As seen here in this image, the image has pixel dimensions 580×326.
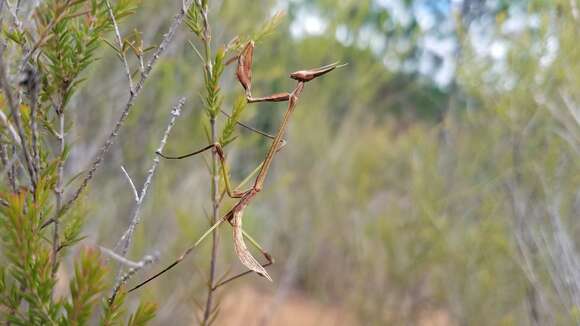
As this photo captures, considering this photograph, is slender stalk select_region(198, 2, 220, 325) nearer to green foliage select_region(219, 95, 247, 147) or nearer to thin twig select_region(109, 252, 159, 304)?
green foliage select_region(219, 95, 247, 147)

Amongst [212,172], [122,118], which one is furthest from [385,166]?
[122,118]

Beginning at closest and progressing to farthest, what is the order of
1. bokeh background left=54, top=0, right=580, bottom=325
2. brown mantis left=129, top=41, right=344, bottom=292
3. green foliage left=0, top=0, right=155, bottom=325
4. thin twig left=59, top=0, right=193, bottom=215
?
1. green foliage left=0, top=0, right=155, bottom=325
2. thin twig left=59, top=0, right=193, bottom=215
3. brown mantis left=129, top=41, right=344, bottom=292
4. bokeh background left=54, top=0, right=580, bottom=325

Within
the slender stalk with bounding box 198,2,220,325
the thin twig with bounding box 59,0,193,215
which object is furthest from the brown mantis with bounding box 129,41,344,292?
the thin twig with bounding box 59,0,193,215

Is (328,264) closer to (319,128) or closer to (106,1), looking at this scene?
(319,128)

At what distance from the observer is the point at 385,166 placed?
438 cm

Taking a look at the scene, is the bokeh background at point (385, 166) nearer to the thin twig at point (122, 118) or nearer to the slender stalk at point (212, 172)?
the slender stalk at point (212, 172)

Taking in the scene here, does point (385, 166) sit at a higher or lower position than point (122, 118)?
lower

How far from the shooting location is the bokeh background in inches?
88.8

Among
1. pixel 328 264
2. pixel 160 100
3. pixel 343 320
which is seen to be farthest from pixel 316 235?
pixel 160 100

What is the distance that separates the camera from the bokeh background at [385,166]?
88.8 inches

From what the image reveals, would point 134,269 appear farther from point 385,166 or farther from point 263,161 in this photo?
point 385,166

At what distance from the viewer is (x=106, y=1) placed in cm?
73

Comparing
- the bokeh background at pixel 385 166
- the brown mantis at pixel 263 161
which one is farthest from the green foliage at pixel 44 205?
the bokeh background at pixel 385 166

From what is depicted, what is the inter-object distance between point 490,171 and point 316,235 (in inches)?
56.5
